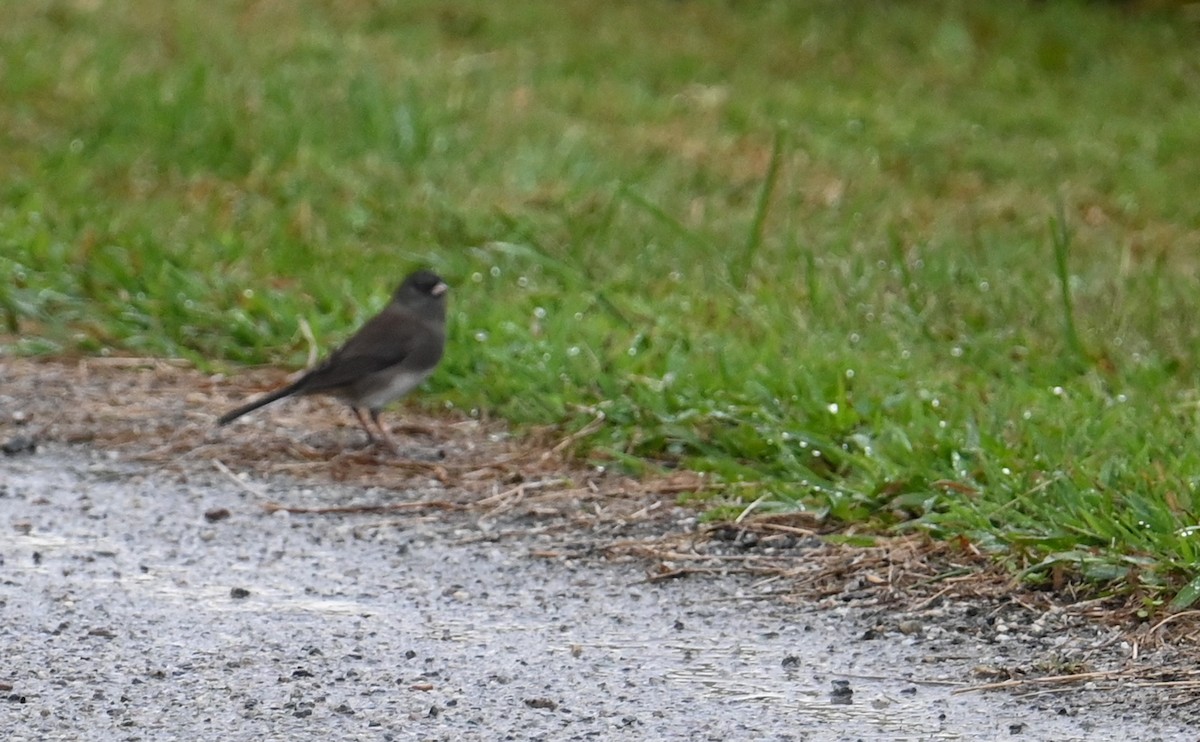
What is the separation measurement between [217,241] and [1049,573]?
423cm

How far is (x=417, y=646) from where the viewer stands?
162 inches

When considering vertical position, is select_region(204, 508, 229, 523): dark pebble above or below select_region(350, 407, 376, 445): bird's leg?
above

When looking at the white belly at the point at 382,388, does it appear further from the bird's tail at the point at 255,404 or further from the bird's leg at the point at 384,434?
the bird's tail at the point at 255,404

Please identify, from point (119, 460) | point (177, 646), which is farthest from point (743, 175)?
point (177, 646)

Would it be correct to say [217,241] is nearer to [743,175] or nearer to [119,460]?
[119,460]

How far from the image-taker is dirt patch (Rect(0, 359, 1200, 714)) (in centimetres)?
400

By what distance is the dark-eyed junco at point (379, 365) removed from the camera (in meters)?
5.81

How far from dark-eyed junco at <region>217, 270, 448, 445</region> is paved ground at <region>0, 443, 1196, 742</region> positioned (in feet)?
1.96

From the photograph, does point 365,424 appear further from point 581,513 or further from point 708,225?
point 708,225

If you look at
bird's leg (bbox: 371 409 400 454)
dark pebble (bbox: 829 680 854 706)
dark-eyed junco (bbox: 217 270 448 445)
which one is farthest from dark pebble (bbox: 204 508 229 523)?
dark pebble (bbox: 829 680 854 706)

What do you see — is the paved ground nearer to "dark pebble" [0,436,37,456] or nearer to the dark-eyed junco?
"dark pebble" [0,436,37,456]

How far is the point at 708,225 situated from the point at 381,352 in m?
2.70

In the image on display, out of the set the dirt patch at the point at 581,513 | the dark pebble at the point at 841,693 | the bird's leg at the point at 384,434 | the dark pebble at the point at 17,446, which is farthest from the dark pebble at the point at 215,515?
the dark pebble at the point at 841,693

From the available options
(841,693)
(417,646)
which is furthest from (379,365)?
(841,693)
